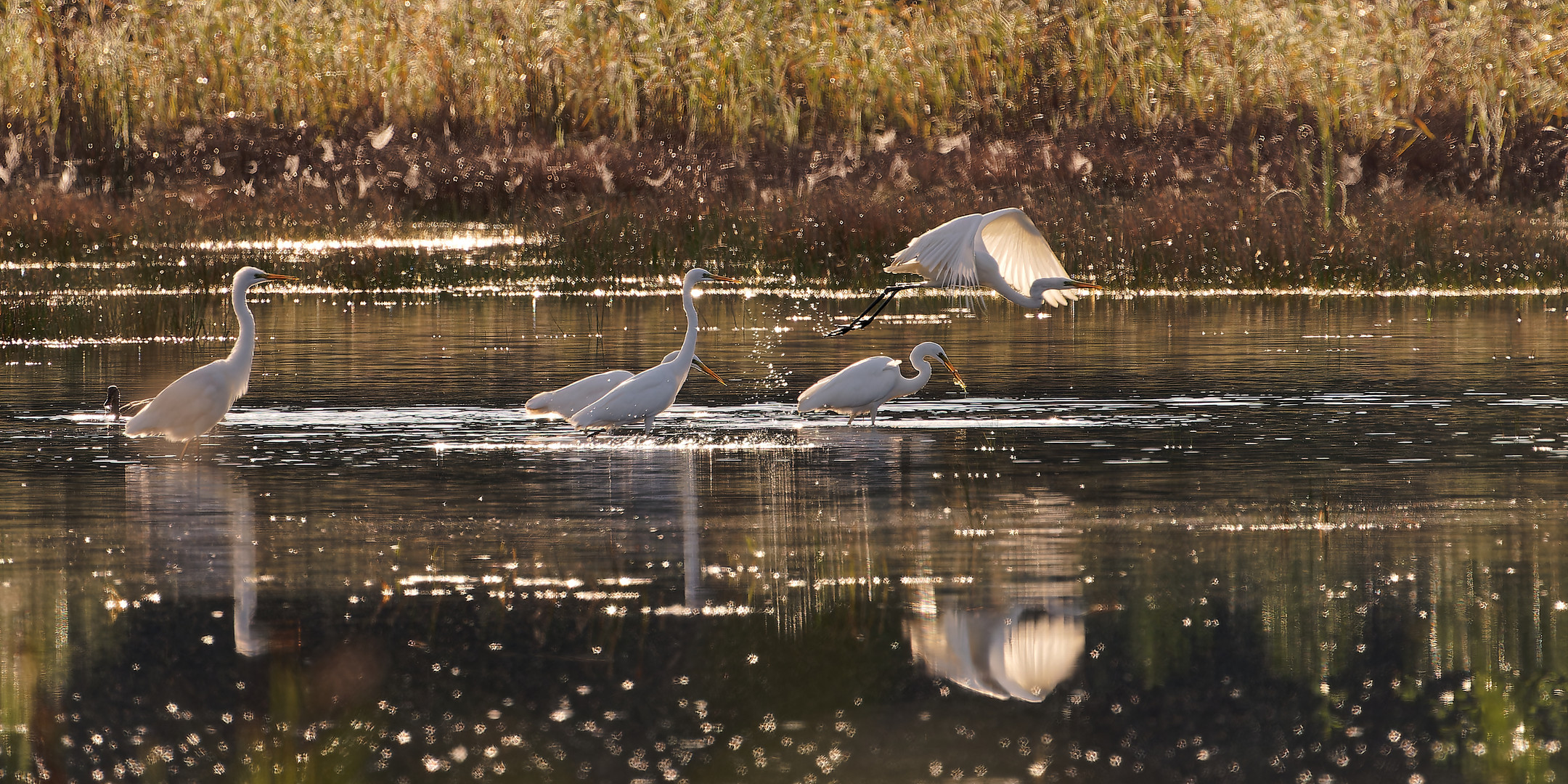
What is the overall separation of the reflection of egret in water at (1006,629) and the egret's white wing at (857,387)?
17.8 feet

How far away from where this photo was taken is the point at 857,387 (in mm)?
13977

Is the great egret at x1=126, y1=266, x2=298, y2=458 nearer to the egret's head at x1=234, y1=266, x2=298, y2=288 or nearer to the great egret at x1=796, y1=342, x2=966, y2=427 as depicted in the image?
the egret's head at x1=234, y1=266, x2=298, y2=288

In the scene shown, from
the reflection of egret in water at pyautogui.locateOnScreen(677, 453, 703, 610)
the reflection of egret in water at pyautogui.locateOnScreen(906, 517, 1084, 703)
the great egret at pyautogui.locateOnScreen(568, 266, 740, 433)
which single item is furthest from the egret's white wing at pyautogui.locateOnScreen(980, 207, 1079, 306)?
the reflection of egret in water at pyautogui.locateOnScreen(906, 517, 1084, 703)

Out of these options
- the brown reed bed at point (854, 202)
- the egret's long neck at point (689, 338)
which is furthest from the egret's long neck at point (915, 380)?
the brown reed bed at point (854, 202)

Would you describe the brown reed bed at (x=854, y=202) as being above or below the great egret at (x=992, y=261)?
above

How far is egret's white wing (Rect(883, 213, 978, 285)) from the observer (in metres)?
15.5

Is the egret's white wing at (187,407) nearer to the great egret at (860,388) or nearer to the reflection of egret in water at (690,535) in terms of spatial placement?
the reflection of egret in water at (690,535)

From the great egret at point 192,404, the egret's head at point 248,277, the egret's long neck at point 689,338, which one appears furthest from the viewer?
the egret's head at point 248,277

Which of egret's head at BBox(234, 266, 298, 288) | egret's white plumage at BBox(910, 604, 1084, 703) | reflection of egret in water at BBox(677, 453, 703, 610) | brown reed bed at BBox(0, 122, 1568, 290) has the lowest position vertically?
egret's white plumage at BBox(910, 604, 1084, 703)

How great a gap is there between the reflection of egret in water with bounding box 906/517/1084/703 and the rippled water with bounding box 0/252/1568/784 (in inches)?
0.9

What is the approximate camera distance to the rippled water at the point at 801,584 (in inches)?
237

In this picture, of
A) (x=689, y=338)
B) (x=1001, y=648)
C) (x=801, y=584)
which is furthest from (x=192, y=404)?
(x=1001, y=648)

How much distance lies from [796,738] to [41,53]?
96.7ft

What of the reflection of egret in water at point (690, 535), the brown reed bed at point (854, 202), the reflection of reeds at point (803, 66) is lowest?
the reflection of egret in water at point (690, 535)
